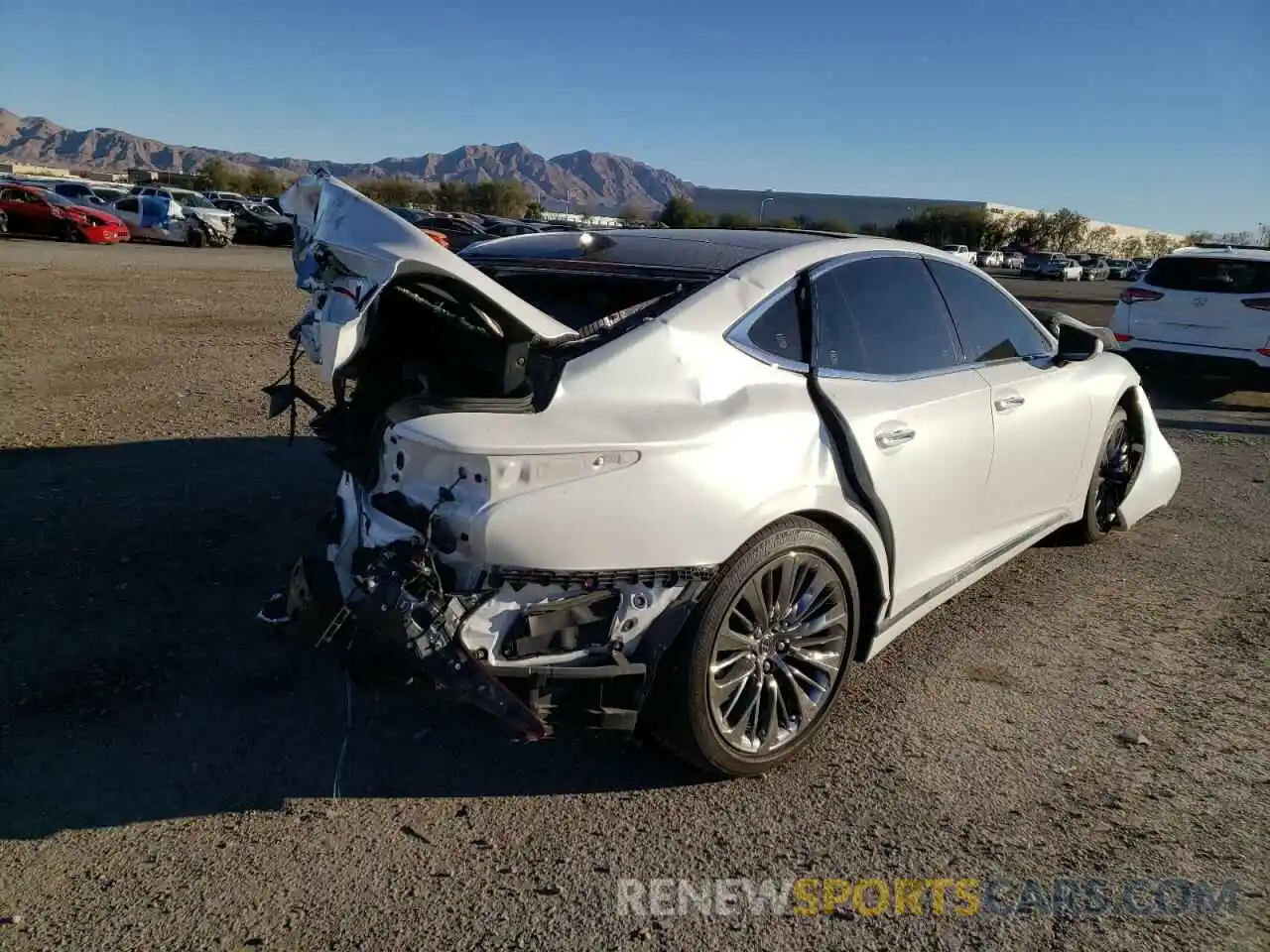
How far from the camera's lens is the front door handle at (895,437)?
3.36 meters

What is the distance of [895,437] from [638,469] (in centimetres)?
116

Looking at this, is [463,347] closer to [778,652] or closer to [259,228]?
[778,652]

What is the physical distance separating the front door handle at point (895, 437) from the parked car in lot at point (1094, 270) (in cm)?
6753

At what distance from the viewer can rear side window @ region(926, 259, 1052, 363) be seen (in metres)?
4.16

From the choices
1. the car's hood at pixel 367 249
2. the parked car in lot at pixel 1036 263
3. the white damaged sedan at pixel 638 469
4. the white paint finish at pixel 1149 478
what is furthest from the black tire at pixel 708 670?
the parked car in lot at pixel 1036 263

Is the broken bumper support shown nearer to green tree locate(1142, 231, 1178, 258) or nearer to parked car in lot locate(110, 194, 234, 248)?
parked car in lot locate(110, 194, 234, 248)

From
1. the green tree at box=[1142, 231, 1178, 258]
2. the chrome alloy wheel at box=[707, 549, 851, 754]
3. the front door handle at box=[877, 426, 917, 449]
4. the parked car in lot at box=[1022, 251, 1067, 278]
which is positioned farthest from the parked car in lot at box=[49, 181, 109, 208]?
the green tree at box=[1142, 231, 1178, 258]

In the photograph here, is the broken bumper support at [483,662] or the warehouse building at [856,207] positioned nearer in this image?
the broken bumper support at [483,662]

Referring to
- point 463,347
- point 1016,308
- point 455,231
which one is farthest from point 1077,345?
point 455,231

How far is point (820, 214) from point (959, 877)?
106545mm

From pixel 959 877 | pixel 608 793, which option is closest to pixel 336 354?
pixel 608 793

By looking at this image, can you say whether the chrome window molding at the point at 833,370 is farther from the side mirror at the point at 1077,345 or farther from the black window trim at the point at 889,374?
the side mirror at the point at 1077,345

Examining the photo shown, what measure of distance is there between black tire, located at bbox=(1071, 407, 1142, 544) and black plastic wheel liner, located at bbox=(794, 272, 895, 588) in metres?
2.47

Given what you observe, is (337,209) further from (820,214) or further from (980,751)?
(820,214)
